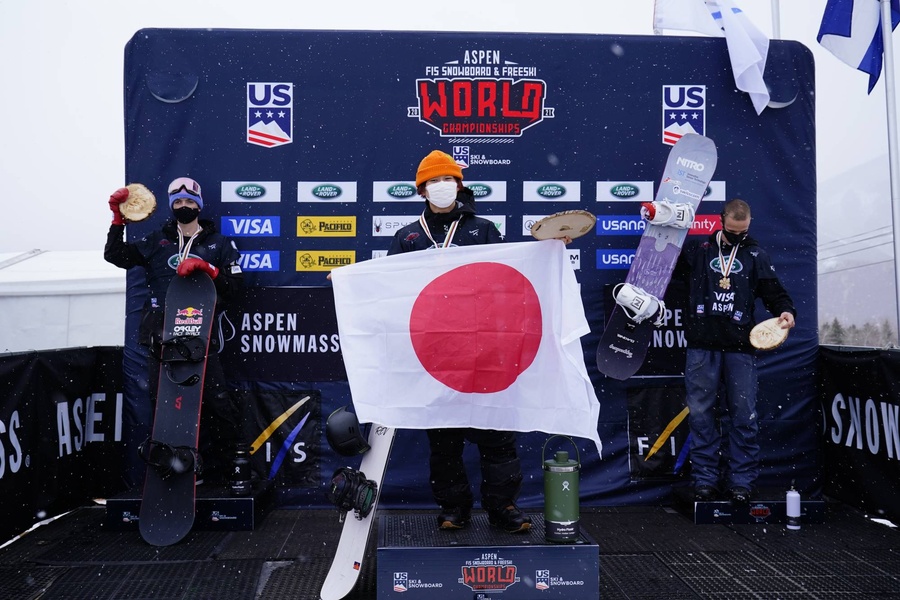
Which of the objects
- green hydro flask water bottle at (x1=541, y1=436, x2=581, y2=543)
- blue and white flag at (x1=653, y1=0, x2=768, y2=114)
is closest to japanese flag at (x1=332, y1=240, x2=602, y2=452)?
green hydro flask water bottle at (x1=541, y1=436, x2=581, y2=543)

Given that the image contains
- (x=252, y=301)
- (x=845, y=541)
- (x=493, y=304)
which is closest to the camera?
(x=493, y=304)

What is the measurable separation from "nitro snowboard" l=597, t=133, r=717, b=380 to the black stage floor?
3.36ft

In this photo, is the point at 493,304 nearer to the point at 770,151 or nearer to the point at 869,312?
the point at 770,151

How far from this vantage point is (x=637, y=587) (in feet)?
10.8

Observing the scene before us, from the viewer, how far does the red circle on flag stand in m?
3.13

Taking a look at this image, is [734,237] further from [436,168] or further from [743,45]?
[436,168]

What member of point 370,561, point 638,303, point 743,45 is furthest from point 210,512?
point 743,45

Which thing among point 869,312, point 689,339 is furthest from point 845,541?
point 869,312

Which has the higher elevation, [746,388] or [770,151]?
[770,151]

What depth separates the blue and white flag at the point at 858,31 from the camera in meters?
5.32

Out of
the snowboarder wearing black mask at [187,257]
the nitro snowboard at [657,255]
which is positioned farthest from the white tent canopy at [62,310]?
the nitro snowboard at [657,255]

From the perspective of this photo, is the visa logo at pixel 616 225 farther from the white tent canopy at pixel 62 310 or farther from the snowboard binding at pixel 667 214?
the white tent canopy at pixel 62 310

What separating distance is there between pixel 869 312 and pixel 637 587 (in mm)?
7610

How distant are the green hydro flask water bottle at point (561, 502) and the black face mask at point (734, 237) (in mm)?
2184
